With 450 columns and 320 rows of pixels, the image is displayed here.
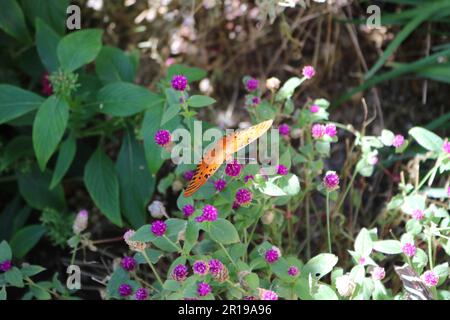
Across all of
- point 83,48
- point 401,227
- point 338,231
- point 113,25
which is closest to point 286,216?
point 338,231

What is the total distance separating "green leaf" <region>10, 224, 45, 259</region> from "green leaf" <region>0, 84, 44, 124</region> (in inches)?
10.9

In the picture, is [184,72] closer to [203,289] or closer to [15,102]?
[15,102]

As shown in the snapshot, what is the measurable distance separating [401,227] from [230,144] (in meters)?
0.78

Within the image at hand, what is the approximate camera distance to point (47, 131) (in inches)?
48.6

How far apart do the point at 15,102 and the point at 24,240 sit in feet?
1.04

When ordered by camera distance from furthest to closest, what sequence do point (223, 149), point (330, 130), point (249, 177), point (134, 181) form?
point (134, 181) < point (330, 130) < point (249, 177) < point (223, 149)

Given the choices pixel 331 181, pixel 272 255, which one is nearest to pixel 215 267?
pixel 272 255

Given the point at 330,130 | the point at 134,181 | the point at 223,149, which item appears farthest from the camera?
the point at 134,181

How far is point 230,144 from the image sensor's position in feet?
2.97

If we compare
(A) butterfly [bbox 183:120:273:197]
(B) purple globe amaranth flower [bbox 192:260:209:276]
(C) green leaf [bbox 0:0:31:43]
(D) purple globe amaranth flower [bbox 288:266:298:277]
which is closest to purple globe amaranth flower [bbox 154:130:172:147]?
(A) butterfly [bbox 183:120:273:197]

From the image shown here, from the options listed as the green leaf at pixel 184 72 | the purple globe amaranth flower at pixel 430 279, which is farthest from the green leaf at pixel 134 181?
the purple globe amaranth flower at pixel 430 279
